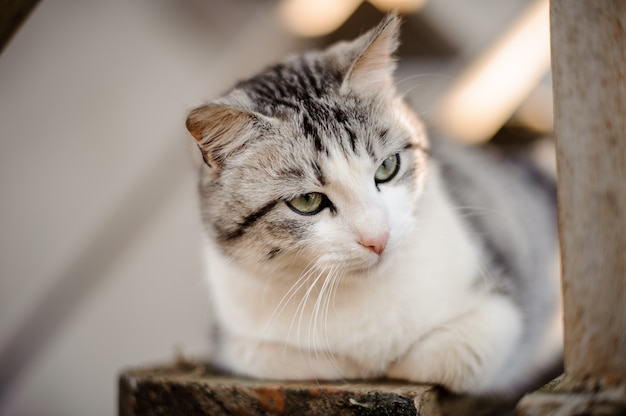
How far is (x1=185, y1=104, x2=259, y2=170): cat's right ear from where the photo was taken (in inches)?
38.8

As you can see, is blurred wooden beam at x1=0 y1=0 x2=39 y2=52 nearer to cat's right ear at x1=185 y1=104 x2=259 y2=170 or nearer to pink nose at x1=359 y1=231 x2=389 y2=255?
cat's right ear at x1=185 y1=104 x2=259 y2=170

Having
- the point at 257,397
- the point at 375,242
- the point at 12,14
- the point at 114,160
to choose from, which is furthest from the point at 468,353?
the point at 114,160

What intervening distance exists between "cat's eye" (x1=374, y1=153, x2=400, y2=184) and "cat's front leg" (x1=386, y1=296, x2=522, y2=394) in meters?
0.33

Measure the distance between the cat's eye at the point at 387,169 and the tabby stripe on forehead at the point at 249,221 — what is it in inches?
8.2

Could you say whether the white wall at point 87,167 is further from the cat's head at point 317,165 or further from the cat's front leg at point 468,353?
the cat's front leg at point 468,353

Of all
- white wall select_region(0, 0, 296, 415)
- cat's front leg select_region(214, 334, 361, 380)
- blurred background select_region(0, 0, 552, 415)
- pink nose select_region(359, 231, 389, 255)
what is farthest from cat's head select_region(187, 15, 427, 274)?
white wall select_region(0, 0, 296, 415)

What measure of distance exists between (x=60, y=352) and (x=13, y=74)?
118cm

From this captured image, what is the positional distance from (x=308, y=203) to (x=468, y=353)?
16.8 inches

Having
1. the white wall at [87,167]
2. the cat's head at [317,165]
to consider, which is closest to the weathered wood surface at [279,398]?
the cat's head at [317,165]

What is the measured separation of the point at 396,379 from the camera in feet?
3.53

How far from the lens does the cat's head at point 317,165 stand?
98cm

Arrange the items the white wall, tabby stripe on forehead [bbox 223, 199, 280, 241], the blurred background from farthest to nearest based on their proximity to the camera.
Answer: the white wall, the blurred background, tabby stripe on forehead [bbox 223, 199, 280, 241]

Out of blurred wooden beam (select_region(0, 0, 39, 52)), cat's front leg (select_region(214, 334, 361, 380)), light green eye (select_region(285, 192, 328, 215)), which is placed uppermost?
blurred wooden beam (select_region(0, 0, 39, 52))

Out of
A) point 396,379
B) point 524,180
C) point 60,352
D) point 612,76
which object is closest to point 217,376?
point 396,379
